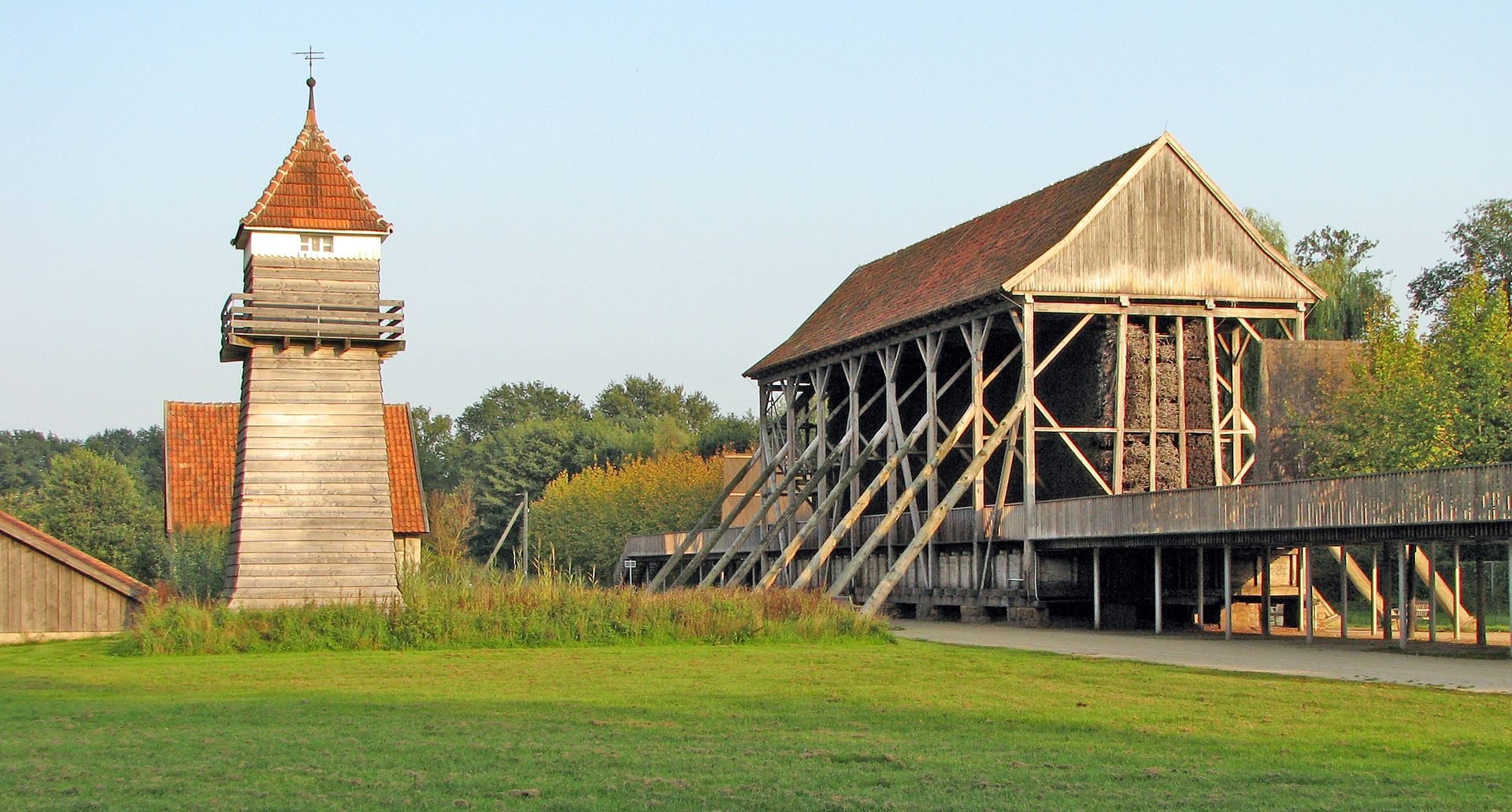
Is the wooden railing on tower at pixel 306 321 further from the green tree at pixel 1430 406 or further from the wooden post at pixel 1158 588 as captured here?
the green tree at pixel 1430 406

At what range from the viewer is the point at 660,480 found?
75.4 m

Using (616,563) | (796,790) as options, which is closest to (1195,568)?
(796,790)

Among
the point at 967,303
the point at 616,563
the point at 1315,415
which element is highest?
the point at 967,303

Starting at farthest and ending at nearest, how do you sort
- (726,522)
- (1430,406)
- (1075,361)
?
(726,522) → (1075,361) → (1430,406)

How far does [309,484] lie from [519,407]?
334 feet

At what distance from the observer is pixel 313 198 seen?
112 ft

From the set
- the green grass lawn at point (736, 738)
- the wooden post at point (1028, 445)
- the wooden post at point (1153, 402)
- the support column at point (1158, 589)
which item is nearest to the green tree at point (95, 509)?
the wooden post at point (1028, 445)

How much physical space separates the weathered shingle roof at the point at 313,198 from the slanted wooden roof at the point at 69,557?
7257 millimetres

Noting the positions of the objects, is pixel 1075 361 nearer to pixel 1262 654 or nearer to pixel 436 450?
pixel 1262 654

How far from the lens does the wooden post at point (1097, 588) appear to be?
117ft

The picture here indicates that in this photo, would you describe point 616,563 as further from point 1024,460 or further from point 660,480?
point 1024,460

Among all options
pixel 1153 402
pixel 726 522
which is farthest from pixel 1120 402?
pixel 726 522

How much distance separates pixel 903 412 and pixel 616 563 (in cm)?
2107

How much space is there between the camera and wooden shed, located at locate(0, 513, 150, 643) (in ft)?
97.6
